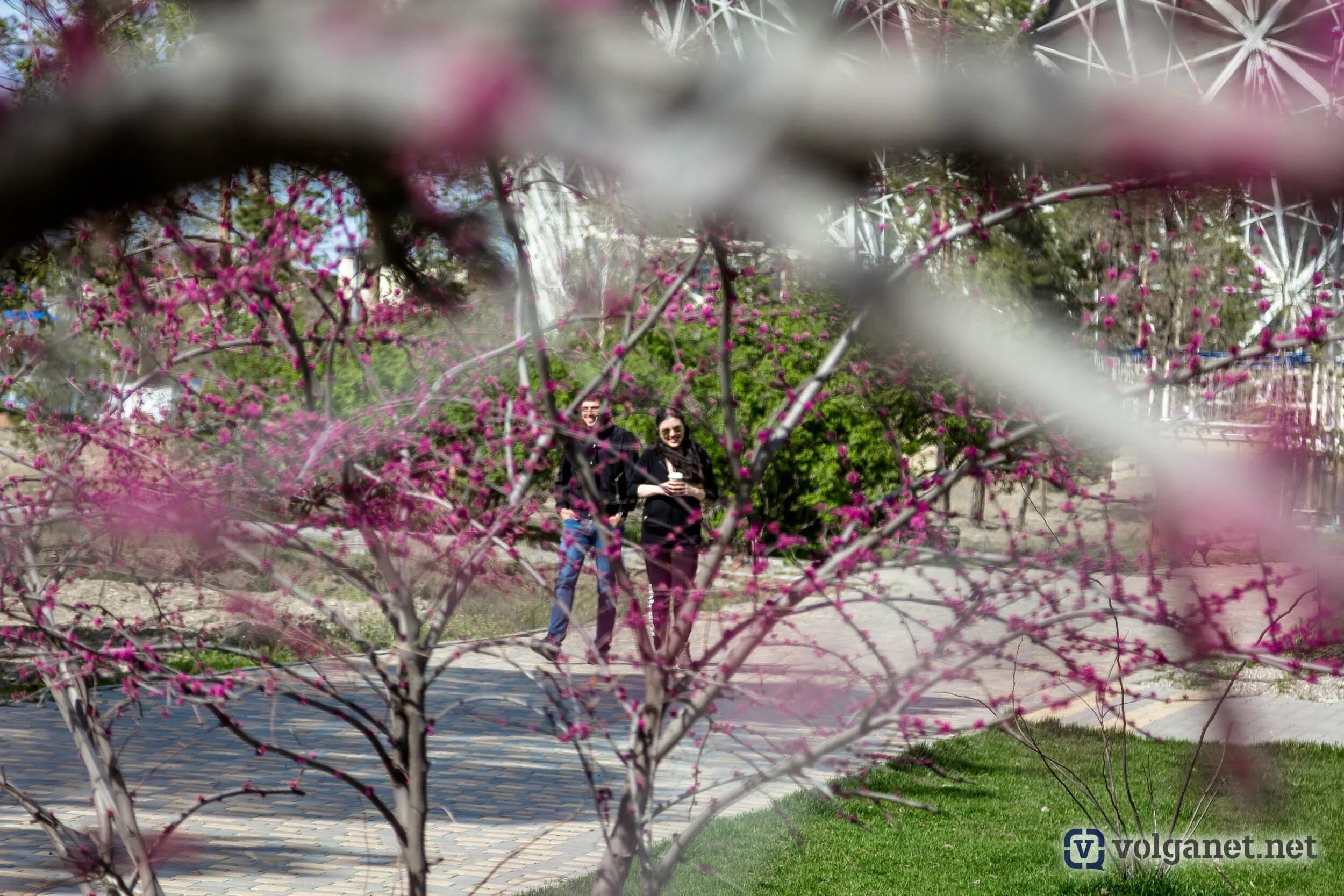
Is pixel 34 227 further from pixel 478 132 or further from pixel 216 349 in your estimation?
pixel 216 349

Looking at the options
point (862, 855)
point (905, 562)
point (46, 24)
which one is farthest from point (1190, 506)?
point (862, 855)

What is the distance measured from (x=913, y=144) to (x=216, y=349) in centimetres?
328

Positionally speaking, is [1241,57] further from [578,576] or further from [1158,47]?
[578,576]

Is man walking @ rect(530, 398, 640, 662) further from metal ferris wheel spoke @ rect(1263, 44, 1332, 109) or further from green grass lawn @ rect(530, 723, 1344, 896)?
metal ferris wheel spoke @ rect(1263, 44, 1332, 109)

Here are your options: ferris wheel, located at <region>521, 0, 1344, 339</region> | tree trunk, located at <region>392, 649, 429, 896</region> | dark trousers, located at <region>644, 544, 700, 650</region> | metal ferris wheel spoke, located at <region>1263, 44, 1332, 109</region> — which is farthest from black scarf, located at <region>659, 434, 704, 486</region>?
metal ferris wheel spoke, located at <region>1263, 44, 1332, 109</region>

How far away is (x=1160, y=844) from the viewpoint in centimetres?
582

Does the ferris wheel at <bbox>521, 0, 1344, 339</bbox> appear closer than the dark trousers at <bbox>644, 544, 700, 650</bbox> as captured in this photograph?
Yes

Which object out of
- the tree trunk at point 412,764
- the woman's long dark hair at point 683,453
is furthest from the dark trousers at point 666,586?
the tree trunk at point 412,764

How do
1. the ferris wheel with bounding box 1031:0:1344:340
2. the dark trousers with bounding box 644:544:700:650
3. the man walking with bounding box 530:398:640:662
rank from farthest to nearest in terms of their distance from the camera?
the man walking with bounding box 530:398:640:662, the dark trousers with bounding box 644:544:700:650, the ferris wheel with bounding box 1031:0:1344:340

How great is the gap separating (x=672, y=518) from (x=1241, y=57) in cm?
333

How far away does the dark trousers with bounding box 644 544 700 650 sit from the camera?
9.48 feet

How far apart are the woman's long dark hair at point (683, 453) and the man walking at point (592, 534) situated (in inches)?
5.9

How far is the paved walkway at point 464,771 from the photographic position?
3191mm

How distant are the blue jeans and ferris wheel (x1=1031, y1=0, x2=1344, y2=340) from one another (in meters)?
2.21
